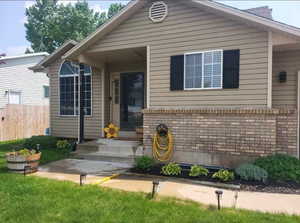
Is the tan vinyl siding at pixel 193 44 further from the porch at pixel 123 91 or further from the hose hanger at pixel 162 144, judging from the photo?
the porch at pixel 123 91

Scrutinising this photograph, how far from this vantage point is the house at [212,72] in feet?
18.0

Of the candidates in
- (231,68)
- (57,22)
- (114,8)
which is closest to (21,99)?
(231,68)

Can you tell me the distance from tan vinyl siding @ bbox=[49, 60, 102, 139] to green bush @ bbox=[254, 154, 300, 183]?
6.00 m

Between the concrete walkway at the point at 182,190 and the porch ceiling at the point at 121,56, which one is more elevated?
the porch ceiling at the point at 121,56

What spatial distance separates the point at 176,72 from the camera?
21.1ft

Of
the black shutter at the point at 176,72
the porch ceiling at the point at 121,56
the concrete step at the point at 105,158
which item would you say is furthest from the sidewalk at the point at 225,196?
the porch ceiling at the point at 121,56

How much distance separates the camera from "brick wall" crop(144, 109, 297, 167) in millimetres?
5430

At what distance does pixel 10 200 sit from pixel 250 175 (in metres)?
4.62

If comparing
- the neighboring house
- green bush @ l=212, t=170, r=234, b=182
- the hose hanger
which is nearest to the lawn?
green bush @ l=212, t=170, r=234, b=182

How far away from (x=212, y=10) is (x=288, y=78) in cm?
293

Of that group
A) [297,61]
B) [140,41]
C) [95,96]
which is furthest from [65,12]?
[297,61]

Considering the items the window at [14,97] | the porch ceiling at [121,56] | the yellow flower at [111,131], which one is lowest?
the yellow flower at [111,131]

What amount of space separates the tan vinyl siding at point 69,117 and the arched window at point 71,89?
213mm

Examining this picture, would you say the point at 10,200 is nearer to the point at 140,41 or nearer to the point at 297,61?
the point at 140,41
